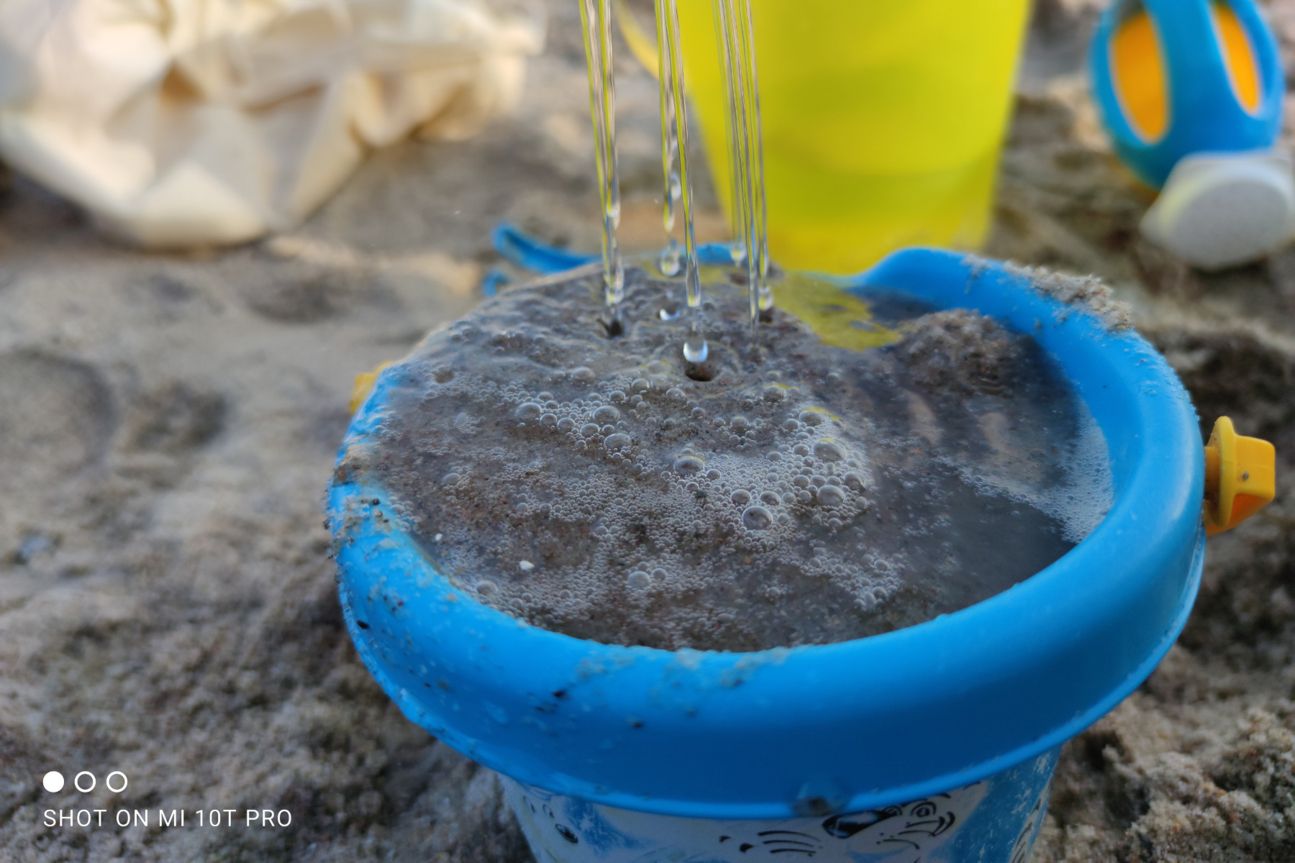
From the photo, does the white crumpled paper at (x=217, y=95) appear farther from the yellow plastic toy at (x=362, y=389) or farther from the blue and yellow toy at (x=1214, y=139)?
the blue and yellow toy at (x=1214, y=139)

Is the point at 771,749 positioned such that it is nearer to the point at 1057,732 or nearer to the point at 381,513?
the point at 1057,732

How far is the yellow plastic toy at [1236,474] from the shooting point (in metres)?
0.76

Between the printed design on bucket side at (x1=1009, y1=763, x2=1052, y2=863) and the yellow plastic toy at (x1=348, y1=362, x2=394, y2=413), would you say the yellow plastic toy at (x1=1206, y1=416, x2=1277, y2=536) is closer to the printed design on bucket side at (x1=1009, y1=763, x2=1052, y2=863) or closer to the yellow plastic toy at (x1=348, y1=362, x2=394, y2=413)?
the printed design on bucket side at (x1=1009, y1=763, x2=1052, y2=863)

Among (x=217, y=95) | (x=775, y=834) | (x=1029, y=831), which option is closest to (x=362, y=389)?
(x=775, y=834)

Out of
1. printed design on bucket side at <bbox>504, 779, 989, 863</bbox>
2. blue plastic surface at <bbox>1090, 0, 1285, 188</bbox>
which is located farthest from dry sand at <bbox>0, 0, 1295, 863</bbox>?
printed design on bucket side at <bbox>504, 779, 989, 863</bbox>

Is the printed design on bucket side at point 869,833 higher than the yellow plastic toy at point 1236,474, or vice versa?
the yellow plastic toy at point 1236,474

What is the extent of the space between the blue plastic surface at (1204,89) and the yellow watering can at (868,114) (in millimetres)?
264

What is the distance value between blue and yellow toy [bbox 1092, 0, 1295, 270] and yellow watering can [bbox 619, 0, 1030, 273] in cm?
28

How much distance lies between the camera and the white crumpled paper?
1.86 m

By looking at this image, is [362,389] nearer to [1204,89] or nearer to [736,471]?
[736,471]

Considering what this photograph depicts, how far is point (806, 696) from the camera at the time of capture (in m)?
0.58

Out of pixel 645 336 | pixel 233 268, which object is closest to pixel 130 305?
pixel 233 268

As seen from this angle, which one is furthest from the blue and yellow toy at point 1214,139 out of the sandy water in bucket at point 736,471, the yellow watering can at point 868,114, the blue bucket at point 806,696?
the blue bucket at point 806,696

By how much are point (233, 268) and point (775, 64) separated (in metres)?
1.06
